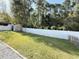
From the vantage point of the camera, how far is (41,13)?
35344mm

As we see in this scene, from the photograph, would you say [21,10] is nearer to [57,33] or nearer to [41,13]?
[41,13]

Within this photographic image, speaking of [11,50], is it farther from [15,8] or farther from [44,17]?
[15,8]

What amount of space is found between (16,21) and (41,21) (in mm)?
6093

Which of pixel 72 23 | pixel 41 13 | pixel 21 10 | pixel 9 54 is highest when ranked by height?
pixel 21 10

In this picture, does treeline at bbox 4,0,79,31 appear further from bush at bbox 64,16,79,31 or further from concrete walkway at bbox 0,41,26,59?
concrete walkway at bbox 0,41,26,59

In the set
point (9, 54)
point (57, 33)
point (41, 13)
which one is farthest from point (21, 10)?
point (9, 54)

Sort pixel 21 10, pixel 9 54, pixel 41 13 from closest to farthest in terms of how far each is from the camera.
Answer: pixel 9 54
pixel 41 13
pixel 21 10

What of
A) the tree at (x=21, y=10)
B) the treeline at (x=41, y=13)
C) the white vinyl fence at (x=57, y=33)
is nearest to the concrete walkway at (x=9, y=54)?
the white vinyl fence at (x=57, y=33)

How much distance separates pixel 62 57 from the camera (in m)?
14.2

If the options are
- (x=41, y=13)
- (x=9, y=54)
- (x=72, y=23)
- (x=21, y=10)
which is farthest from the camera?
(x=21, y=10)

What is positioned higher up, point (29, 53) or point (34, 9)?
point (34, 9)

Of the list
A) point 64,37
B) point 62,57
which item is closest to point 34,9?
point 64,37

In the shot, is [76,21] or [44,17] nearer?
[76,21]

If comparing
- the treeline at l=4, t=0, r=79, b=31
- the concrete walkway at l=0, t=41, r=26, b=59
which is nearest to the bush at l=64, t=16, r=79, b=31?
the treeline at l=4, t=0, r=79, b=31
